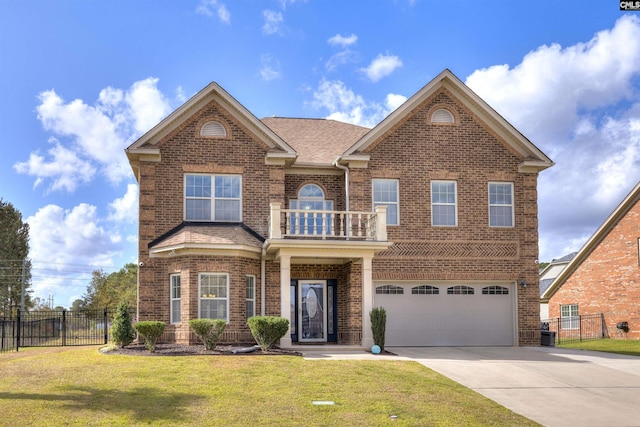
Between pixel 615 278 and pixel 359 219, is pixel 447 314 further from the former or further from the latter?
pixel 615 278

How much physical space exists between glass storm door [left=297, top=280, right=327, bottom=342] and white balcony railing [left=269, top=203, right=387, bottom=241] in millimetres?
1999

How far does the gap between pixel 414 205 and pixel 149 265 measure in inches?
374

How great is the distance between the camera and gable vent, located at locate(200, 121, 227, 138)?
23.9 m

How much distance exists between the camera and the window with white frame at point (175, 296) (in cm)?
2239

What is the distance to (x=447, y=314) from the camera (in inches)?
968

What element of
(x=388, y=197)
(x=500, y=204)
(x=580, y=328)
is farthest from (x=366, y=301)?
(x=580, y=328)

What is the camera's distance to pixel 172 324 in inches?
879

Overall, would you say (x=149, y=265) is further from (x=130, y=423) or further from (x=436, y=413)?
(x=436, y=413)

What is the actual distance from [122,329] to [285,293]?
16.9 feet

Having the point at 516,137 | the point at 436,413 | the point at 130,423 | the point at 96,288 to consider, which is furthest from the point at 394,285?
the point at 96,288

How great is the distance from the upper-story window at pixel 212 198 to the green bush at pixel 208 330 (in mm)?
4638

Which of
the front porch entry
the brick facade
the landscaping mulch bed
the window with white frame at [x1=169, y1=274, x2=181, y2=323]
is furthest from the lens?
the brick facade

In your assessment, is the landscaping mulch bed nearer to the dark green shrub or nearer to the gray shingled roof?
the dark green shrub

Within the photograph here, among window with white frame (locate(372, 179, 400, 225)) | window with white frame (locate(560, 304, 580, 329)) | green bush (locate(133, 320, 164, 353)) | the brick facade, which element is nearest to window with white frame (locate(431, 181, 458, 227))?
window with white frame (locate(372, 179, 400, 225))
